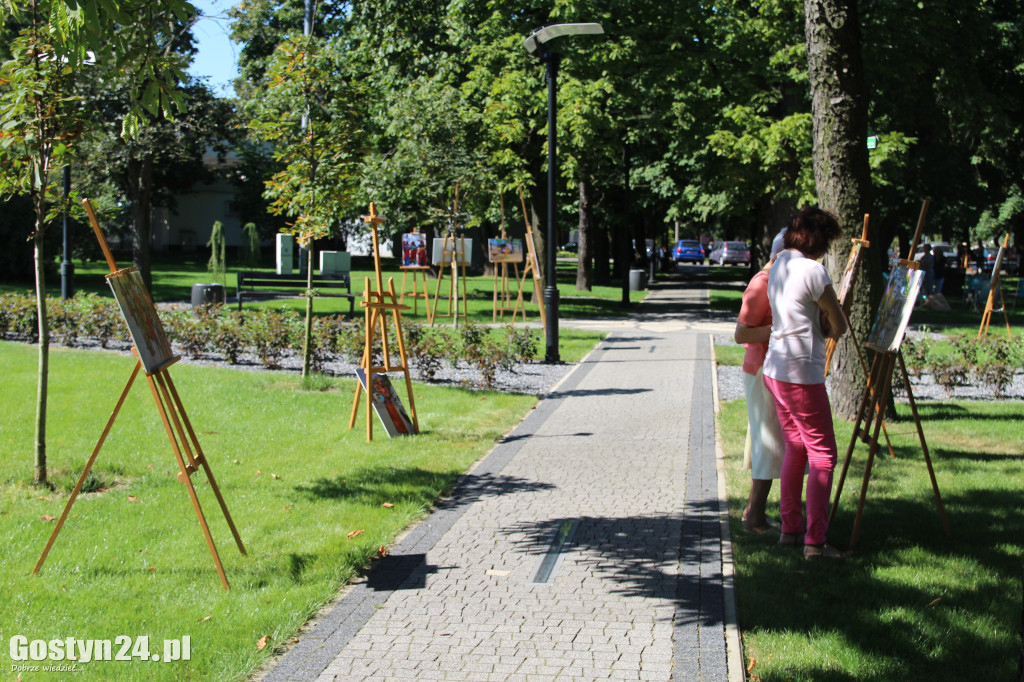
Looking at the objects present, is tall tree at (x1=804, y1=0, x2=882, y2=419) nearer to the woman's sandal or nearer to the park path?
the park path

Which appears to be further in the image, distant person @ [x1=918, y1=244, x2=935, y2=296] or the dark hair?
distant person @ [x1=918, y1=244, x2=935, y2=296]

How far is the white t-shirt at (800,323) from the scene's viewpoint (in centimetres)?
528

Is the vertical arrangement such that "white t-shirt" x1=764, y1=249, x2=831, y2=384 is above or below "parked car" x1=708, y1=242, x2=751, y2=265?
below

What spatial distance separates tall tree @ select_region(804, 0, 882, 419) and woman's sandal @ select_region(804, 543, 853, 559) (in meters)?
4.27

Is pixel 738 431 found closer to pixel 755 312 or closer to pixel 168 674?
pixel 755 312

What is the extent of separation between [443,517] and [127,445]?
11.3 feet

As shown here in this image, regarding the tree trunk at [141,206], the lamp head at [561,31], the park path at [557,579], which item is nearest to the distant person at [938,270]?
the lamp head at [561,31]

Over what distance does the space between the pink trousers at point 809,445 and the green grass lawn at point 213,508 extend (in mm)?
2483

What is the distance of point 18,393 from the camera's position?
34.5 ft

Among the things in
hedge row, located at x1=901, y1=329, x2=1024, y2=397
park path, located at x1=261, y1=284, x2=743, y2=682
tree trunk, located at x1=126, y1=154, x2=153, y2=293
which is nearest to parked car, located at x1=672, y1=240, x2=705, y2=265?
tree trunk, located at x1=126, y1=154, x2=153, y2=293

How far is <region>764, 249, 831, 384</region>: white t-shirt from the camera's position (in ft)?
17.3

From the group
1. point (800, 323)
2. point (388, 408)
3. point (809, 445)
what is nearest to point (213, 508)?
point (388, 408)

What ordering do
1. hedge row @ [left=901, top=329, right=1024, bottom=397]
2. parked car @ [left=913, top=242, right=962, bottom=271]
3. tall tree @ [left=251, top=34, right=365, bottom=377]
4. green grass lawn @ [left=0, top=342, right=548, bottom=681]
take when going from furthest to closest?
parked car @ [left=913, top=242, right=962, bottom=271] < hedge row @ [left=901, top=329, right=1024, bottom=397] < tall tree @ [left=251, top=34, right=365, bottom=377] < green grass lawn @ [left=0, top=342, right=548, bottom=681]

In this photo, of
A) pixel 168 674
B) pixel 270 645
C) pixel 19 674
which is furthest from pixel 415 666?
pixel 19 674
